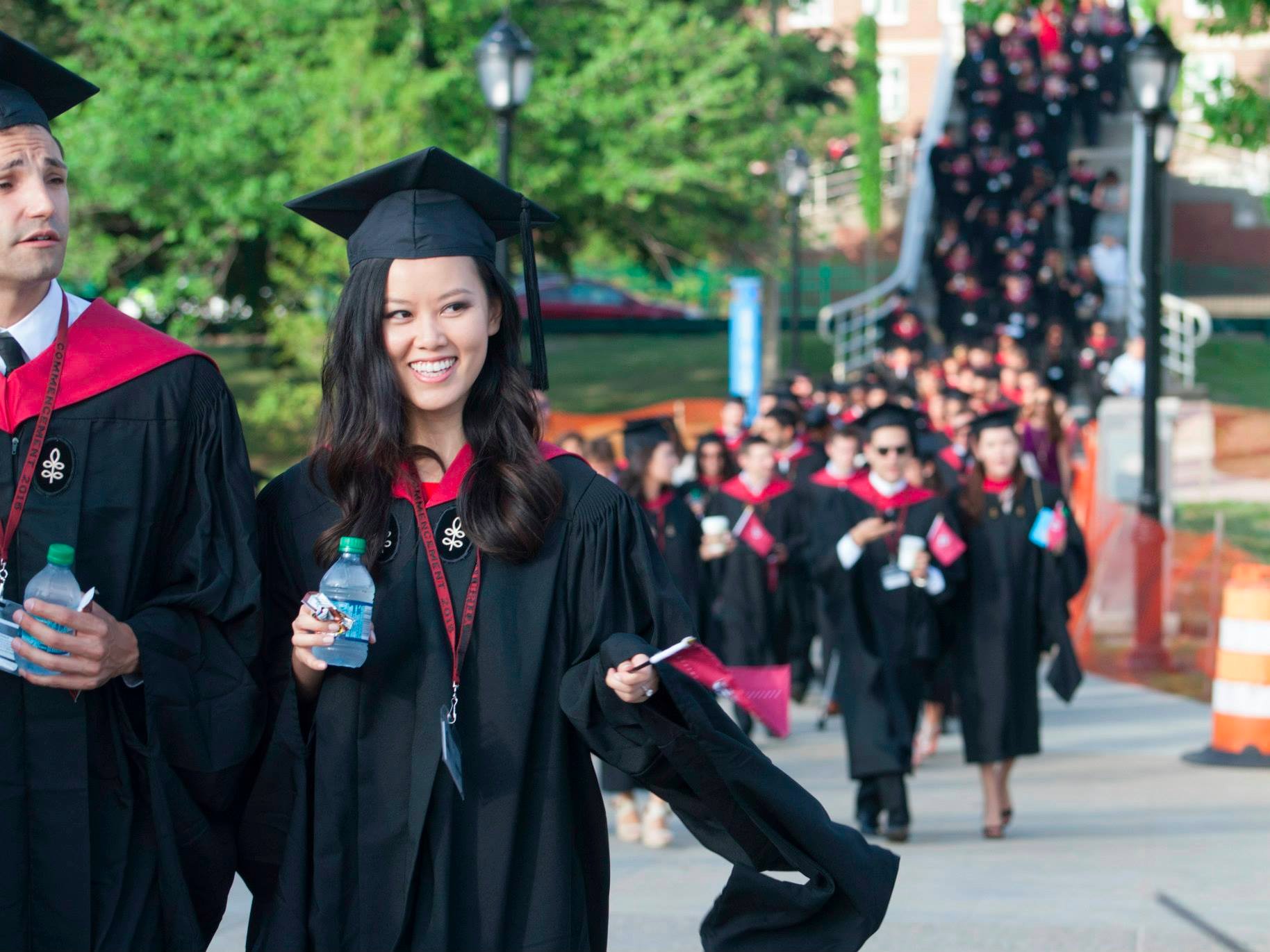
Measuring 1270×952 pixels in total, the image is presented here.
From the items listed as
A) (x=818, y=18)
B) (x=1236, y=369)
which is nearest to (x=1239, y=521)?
(x=1236, y=369)

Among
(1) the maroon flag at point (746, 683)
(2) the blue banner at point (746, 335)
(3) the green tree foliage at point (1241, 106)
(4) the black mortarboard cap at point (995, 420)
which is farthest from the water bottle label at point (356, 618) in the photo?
(2) the blue banner at point (746, 335)

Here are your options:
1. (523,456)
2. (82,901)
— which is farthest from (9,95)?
(82,901)

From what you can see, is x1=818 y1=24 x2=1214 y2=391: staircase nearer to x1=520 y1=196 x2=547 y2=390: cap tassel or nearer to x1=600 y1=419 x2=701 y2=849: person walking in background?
x1=600 y1=419 x2=701 y2=849: person walking in background

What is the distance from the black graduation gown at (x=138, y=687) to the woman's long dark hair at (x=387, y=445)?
0.65 ft

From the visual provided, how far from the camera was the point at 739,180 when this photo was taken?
1087 inches

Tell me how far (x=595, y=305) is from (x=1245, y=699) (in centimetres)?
3914

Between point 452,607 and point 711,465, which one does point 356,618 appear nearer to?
point 452,607

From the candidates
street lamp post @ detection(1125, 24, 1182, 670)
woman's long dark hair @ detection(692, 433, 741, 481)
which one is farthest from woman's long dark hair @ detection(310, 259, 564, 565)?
street lamp post @ detection(1125, 24, 1182, 670)

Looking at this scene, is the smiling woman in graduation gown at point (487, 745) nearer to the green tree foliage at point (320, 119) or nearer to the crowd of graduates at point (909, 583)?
the crowd of graduates at point (909, 583)

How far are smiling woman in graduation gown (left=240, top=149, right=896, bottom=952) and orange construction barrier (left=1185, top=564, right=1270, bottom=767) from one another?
7265 mm

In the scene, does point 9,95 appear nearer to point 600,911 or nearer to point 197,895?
point 197,895

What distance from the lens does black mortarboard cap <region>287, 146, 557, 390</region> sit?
3793 mm

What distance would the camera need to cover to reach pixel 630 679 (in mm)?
3525

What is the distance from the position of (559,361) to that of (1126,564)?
30.8 m
